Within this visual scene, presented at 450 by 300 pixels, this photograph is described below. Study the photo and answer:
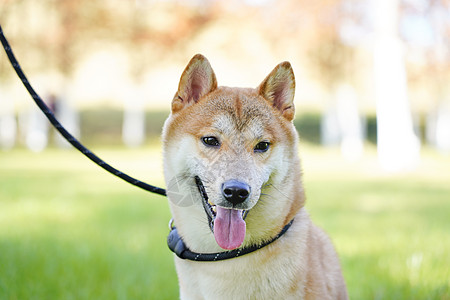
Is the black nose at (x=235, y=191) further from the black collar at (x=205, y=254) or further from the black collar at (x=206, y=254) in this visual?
the black collar at (x=206, y=254)

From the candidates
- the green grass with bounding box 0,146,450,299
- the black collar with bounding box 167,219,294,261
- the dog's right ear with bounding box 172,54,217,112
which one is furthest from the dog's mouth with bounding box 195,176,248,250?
the green grass with bounding box 0,146,450,299

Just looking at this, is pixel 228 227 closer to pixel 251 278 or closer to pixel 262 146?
pixel 251 278

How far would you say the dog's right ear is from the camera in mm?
2810

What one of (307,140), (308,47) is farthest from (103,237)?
(307,140)

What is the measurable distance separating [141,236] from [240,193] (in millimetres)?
3808

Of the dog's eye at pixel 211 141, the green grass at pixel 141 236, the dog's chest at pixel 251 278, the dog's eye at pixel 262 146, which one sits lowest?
the green grass at pixel 141 236

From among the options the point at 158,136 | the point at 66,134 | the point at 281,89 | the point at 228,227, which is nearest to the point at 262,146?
the point at 281,89

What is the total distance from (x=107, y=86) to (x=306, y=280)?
35.2m

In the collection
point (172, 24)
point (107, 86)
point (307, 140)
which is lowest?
point (307, 140)

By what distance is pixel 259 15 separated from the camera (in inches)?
946

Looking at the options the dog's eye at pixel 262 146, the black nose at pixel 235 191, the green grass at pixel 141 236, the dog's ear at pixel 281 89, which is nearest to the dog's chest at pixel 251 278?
the black nose at pixel 235 191

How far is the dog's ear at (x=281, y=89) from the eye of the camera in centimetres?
289

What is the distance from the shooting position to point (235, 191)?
2.43 meters

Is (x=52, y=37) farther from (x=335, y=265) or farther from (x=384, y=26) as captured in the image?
(x=335, y=265)
